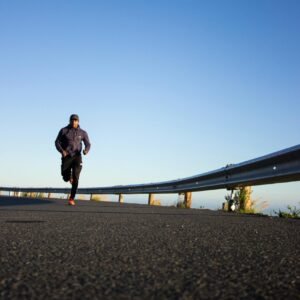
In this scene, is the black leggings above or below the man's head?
below

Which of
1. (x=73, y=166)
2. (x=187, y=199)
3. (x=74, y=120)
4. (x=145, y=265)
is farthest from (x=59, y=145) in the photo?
(x=145, y=265)

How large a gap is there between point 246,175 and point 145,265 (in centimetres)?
665

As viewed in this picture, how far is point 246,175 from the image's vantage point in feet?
28.7

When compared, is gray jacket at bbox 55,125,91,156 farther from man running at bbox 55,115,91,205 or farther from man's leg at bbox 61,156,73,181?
man's leg at bbox 61,156,73,181

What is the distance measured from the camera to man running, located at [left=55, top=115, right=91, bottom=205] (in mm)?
11227

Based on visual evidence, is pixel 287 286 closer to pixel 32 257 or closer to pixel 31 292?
pixel 31 292

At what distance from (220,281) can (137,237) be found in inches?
63.7

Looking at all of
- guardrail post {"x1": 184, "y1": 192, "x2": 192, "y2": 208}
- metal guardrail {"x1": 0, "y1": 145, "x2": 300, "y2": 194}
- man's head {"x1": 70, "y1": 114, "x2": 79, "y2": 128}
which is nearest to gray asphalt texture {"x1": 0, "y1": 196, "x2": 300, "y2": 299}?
metal guardrail {"x1": 0, "y1": 145, "x2": 300, "y2": 194}

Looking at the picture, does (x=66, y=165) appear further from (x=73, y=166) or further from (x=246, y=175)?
(x=246, y=175)

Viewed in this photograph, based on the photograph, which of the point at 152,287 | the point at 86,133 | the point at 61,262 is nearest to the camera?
the point at 152,287

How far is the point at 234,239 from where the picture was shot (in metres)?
3.67

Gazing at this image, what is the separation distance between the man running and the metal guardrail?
2820 mm

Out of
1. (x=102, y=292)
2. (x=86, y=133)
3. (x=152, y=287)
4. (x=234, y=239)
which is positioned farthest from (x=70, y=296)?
(x=86, y=133)

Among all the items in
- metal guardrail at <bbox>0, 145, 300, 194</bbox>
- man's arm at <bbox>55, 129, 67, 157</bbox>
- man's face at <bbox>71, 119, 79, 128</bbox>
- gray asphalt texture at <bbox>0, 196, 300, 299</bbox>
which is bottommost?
gray asphalt texture at <bbox>0, 196, 300, 299</bbox>
